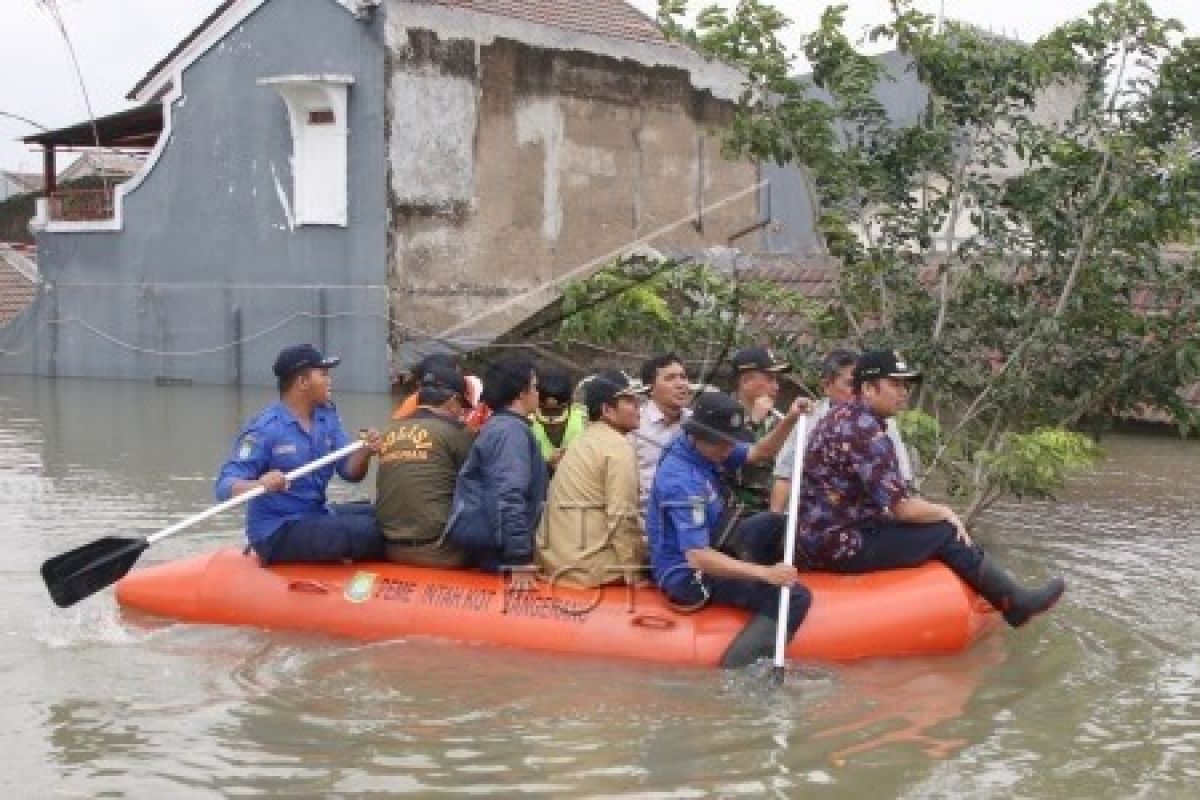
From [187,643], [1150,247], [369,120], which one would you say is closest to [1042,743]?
[187,643]

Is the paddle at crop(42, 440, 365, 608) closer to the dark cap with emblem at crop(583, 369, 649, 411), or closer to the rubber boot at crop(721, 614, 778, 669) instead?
the dark cap with emblem at crop(583, 369, 649, 411)

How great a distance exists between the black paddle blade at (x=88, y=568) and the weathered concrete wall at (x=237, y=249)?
12.8 meters

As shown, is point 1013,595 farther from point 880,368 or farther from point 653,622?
point 653,622

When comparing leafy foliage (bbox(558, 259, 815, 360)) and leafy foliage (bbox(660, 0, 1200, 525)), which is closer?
leafy foliage (bbox(660, 0, 1200, 525))

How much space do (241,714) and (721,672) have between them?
203 cm

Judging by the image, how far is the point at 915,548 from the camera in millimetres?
7473

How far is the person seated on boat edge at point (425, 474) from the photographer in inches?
314

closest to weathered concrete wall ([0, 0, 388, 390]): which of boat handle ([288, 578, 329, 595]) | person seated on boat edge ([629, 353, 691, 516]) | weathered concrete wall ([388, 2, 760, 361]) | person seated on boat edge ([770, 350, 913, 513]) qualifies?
weathered concrete wall ([388, 2, 760, 361])

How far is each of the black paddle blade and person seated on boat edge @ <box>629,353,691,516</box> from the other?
2.49 m

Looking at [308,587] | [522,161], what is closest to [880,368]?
[308,587]

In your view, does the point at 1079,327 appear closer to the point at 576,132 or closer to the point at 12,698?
the point at 12,698

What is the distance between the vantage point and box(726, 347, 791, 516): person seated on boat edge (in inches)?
328

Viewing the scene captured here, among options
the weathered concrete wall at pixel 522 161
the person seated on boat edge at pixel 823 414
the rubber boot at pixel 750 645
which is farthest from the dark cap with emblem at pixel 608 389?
the weathered concrete wall at pixel 522 161

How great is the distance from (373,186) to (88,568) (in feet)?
43.2
